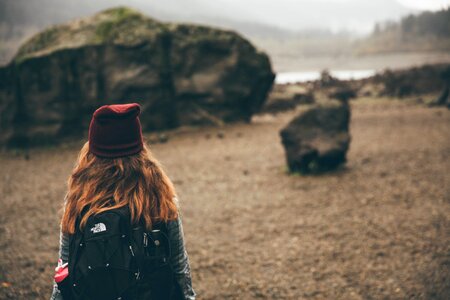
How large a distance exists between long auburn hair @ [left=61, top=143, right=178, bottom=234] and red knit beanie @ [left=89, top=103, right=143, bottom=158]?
0.20 ft

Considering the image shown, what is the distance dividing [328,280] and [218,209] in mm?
3136

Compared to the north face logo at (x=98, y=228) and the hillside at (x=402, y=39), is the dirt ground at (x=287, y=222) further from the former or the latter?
the hillside at (x=402, y=39)

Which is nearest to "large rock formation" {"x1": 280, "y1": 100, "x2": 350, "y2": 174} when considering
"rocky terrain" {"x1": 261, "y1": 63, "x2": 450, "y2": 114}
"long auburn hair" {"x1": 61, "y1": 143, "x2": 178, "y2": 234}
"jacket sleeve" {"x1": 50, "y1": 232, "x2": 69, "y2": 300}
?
"long auburn hair" {"x1": 61, "y1": 143, "x2": 178, "y2": 234}

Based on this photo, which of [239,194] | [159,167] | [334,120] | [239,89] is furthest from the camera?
[239,89]

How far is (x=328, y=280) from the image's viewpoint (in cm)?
469

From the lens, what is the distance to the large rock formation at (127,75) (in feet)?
45.0

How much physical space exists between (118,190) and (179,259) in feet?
1.97

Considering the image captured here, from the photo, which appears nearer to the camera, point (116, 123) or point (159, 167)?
point (116, 123)

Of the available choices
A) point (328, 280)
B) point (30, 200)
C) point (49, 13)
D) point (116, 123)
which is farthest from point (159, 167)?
point (49, 13)

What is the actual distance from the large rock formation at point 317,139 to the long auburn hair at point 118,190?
6.98m

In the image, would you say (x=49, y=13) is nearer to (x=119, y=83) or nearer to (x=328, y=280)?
(x=119, y=83)

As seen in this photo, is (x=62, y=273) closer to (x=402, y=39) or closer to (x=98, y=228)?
(x=98, y=228)

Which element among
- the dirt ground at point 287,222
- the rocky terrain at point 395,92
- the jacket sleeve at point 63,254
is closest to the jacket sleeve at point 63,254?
the jacket sleeve at point 63,254

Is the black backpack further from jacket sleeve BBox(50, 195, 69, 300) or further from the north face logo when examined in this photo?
jacket sleeve BBox(50, 195, 69, 300)
